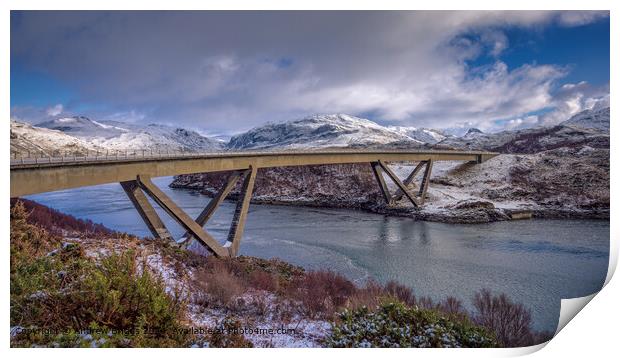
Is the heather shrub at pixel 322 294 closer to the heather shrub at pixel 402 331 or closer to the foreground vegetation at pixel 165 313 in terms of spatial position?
the foreground vegetation at pixel 165 313

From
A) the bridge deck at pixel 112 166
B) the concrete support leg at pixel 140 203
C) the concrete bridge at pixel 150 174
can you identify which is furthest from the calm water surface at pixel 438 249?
the concrete support leg at pixel 140 203

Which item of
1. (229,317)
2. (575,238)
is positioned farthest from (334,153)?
(229,317)

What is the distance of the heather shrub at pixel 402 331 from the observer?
21.6 feet

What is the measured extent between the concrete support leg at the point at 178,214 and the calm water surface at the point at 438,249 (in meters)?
4.30

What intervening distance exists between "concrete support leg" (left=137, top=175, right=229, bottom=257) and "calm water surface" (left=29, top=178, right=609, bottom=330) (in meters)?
4.30

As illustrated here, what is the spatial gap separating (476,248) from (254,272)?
15.3 meters

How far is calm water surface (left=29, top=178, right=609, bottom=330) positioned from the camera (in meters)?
13.9

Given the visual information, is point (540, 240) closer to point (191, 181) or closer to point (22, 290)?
point (22, 290)

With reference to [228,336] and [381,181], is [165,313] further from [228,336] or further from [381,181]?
[381,181]

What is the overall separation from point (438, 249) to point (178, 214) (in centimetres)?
1487

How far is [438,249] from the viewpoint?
20750 mm

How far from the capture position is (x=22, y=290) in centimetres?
657

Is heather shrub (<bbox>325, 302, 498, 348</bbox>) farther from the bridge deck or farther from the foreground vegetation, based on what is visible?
the bridge deck

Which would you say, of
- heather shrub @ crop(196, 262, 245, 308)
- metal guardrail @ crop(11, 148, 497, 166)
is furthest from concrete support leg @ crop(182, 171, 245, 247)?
heather shrub @ crop(196, 262, 245, 308)
